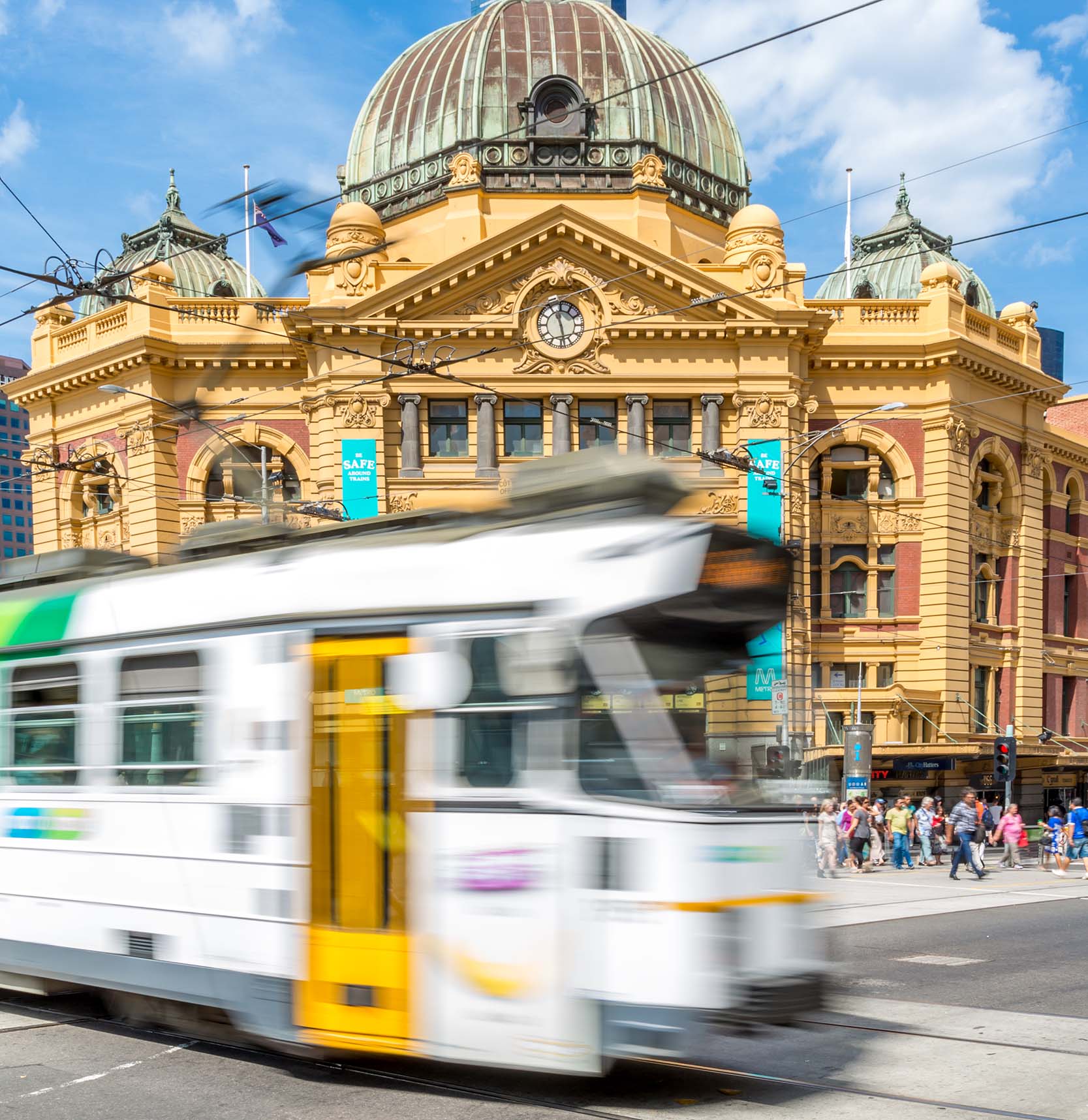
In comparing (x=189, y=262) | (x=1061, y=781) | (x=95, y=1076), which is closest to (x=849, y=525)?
(x=1061, y=781)

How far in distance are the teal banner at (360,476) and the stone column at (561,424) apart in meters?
4.67

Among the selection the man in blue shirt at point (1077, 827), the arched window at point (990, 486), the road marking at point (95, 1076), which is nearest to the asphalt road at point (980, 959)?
the road marking at point (95, 1076)

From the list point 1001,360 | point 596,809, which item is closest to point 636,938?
point 596,809

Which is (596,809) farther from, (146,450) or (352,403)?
(146,450)

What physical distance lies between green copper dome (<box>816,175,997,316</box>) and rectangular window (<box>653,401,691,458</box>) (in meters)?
12.7

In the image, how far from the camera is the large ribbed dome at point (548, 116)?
41906mm

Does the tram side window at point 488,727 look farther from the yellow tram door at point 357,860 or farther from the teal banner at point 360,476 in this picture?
the teal banner at point 360,476

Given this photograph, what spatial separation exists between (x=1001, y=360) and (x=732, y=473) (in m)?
9.98

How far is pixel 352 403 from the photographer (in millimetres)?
36312

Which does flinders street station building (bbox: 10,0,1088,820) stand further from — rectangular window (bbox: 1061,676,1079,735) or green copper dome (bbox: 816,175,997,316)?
green copper dome (bbox: 816,175,997,316)

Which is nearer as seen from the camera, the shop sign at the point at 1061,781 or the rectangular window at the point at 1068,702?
the shop sign at the point at 1061,781

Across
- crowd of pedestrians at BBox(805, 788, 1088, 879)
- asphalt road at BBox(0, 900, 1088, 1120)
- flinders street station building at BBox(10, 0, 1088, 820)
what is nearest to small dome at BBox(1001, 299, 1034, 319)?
flinders street station building at BBox(10, 0, 1088, 820)

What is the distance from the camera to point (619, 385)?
36844mm

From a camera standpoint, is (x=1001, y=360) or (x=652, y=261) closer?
(x=652, y=261)
